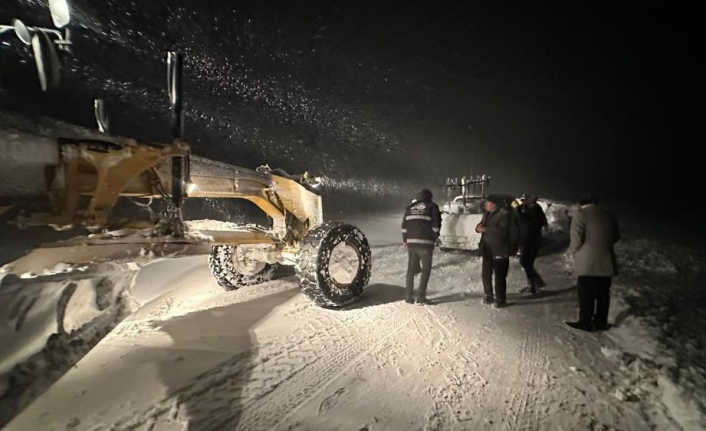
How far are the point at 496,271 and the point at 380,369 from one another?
2.71 metres

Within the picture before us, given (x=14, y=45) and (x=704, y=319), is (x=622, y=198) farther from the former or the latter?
(x=14, y=45)

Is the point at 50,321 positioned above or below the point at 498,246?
below

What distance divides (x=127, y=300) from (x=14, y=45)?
725 centimetres

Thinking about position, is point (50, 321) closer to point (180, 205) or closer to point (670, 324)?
point (180, 205)

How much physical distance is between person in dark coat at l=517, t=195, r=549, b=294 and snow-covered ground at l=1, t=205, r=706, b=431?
706 millimetres

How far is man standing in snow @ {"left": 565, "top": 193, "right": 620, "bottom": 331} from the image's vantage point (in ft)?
13.5

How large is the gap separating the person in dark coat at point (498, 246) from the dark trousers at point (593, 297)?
1.01 metres

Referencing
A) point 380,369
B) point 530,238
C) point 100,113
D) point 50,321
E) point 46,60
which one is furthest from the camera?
point 530,238

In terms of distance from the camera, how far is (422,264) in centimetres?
518

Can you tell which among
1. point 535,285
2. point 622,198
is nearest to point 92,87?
point 535,285

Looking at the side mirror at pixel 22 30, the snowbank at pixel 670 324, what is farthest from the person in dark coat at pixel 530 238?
the side mirror at pixel 22 30

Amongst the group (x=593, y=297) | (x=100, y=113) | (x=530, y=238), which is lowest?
(x=593, y=297)

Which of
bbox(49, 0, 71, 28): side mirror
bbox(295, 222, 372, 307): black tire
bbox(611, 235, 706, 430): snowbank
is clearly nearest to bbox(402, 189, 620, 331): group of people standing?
bbox(611, 235, 706, 430): snowbank

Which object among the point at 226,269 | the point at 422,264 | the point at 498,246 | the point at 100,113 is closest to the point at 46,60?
the point at 100,113
